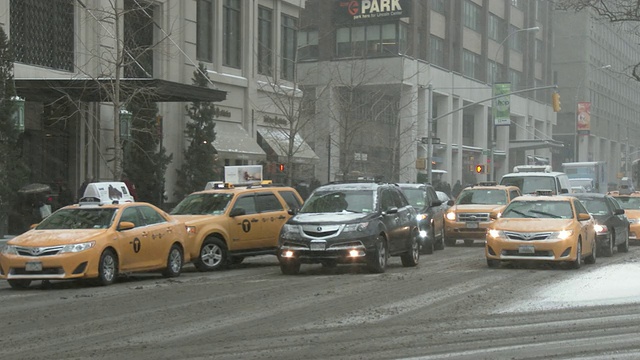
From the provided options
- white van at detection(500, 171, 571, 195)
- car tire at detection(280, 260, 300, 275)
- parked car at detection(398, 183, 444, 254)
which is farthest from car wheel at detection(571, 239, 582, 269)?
white van at detection(500, 171, 571, 195)

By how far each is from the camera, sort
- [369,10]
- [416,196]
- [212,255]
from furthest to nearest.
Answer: [369,10], [416,196], [212,255]

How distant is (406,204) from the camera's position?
21.5 metres

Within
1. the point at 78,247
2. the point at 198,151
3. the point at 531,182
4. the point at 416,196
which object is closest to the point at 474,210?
the point at 416,196

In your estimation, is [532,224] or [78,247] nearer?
[78,247]

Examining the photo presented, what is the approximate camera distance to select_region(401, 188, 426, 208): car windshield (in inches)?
1071

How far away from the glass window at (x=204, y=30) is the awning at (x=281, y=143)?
5106 mm

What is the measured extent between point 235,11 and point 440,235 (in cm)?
1911

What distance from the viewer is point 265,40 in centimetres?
4597

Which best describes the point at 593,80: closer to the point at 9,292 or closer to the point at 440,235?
the point at 440,235

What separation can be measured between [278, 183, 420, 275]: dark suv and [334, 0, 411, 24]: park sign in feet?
140

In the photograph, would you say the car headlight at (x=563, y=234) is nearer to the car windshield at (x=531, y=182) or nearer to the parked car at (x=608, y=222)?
the parked car at (x=608, y=222)

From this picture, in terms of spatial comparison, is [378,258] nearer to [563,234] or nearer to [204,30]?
[563,234]

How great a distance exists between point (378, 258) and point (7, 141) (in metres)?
11.5

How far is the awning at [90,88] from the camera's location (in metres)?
28.4
